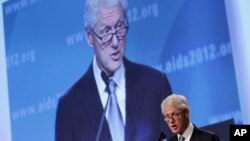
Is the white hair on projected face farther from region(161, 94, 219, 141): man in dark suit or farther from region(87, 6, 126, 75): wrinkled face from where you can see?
region(161, 94, 219, 141): man in dark suit

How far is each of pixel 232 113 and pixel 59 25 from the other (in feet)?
5.41

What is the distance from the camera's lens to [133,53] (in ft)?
13.6

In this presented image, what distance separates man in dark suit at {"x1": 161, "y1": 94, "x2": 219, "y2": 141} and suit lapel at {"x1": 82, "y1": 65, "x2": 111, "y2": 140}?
6.27 feet

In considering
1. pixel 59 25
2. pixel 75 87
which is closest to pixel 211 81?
pixel 75 87

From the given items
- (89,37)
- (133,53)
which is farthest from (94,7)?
(133,53)

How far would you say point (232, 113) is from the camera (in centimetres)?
357

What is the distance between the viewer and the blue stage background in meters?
3.70

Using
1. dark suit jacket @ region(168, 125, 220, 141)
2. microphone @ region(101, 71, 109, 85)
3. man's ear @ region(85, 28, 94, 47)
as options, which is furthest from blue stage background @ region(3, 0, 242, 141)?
dark suit jacket @ region(168, 125, 220, 141)

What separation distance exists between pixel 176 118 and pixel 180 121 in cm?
2

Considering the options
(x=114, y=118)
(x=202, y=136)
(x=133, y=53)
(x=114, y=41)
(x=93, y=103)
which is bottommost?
(x=114, y=118)

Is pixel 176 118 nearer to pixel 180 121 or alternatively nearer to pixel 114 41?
pixel 180 121

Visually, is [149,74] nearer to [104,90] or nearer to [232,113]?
[104,90]

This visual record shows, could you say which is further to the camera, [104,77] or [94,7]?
[94,7]

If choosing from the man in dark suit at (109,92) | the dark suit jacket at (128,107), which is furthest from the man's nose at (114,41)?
the dark suit jacket at (128,107)
